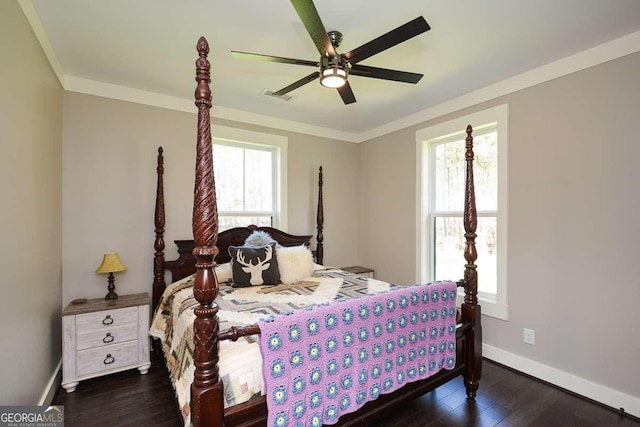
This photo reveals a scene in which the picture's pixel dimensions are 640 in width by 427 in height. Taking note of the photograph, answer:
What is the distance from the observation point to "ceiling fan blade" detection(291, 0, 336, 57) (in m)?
1.36

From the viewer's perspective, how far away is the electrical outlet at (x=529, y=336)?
2.56m

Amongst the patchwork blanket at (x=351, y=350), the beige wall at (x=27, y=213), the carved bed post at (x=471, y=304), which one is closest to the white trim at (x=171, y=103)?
the beige wall at (x=27, y=213)

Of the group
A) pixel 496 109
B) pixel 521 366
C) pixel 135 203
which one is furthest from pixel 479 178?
pixel 135 203

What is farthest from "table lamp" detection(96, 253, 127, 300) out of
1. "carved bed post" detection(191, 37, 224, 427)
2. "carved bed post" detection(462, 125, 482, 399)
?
"carved bed post" detection(462, 125, 482, 399)

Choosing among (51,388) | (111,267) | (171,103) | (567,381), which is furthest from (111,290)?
(567,381)

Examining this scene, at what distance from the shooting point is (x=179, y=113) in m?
3.17

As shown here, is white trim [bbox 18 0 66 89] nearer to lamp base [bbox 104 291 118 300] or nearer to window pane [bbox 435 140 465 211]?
lamp base [bbox 104 291 118 300]

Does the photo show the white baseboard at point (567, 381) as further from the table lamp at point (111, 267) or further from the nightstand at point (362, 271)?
the table lamp at point (111, 267)

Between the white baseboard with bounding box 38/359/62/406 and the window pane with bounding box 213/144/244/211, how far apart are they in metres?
1.92

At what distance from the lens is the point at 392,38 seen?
1593 mm

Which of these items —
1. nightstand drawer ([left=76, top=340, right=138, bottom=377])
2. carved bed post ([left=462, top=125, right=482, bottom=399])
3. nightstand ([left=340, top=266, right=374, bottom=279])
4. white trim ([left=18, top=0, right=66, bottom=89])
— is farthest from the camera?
nightstand ([left=340, top=266, right=374, bottom=279])

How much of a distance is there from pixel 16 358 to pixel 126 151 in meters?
1.90

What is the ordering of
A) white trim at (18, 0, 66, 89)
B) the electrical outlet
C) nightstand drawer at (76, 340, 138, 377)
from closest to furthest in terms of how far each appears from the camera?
1. white trim at (18, 0, 66, 89)
2. nightstand drawer at (76, 340, 138, 377)
3. the electrical outlet

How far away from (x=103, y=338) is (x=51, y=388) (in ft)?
1.35
